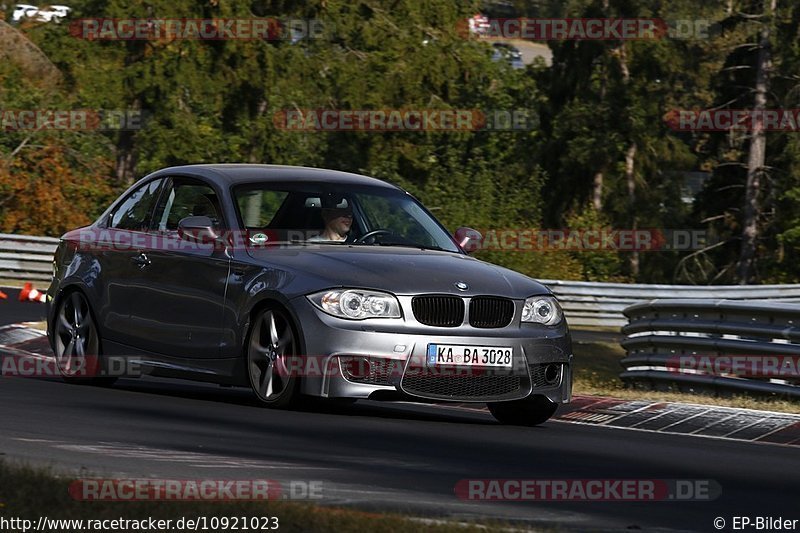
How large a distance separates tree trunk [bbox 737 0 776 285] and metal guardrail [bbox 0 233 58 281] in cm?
1958

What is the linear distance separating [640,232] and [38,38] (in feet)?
64.6

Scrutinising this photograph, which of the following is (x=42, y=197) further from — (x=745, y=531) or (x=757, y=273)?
(x=745, y=531)

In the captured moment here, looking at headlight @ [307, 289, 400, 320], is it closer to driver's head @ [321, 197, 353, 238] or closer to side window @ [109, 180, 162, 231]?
driver's head @ [321, 197, 353, 238]

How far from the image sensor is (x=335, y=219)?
37.1 feet

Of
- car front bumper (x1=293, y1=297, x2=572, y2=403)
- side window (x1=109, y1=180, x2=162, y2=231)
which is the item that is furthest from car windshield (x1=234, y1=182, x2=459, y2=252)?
car front bumper (x1=293, y1=297, x2=572, y2=403)

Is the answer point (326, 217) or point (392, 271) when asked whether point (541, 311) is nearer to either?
point (392, 271)

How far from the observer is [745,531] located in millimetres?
6676

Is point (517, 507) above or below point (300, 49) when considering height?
below

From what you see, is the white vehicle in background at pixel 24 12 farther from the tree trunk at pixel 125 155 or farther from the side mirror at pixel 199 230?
the side mirror at pixel 199 230

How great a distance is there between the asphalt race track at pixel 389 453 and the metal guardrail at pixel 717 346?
3.57 m

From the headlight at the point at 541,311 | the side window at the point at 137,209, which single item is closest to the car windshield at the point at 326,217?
the side window at the point at 137,209

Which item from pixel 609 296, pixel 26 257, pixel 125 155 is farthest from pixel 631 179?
pixel 26 257

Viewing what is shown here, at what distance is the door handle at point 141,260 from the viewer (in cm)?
→ 1162

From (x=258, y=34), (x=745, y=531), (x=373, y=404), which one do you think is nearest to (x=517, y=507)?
(x=745, y=531)
